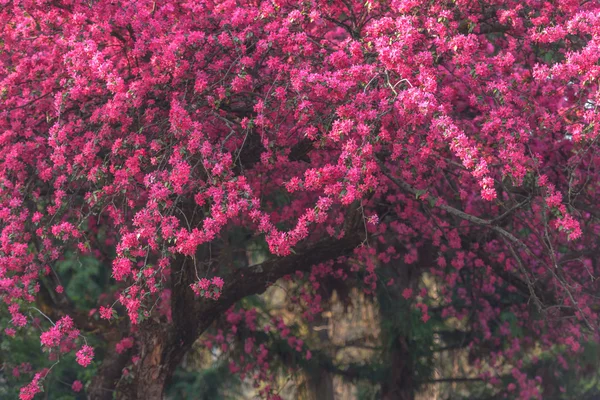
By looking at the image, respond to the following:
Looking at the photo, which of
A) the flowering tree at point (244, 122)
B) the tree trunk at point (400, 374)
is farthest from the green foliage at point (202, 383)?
the flowering tree at point (244, 122)

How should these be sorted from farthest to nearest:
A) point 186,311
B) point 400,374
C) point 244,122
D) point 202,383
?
point 202,383 < point 400,374 < point 186,311 < point 244,122

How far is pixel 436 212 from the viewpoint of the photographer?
30.9 feet

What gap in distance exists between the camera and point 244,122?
5.72m

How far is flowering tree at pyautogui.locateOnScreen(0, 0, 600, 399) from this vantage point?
514cm

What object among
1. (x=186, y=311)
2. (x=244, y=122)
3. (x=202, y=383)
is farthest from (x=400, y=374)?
(x=244, y=122)

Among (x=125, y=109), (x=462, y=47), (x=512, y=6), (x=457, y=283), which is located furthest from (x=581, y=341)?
(x=125, y=109)

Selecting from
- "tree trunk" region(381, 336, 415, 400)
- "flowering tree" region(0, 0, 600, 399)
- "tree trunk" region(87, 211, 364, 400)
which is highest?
"flowering tree" region(0, 0, 600, 399)

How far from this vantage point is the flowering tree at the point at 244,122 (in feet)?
16.9

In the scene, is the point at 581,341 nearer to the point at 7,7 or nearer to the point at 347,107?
the point at 347,107

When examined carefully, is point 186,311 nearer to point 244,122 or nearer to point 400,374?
point 244,122

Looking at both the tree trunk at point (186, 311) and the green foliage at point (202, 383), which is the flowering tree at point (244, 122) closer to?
the tree trunk at point (186, 311)

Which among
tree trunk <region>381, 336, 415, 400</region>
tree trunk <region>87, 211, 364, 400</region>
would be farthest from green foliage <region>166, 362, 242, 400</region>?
tree trunk <region>87, 211, 364, 400</region>

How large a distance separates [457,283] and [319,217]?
6903 mm

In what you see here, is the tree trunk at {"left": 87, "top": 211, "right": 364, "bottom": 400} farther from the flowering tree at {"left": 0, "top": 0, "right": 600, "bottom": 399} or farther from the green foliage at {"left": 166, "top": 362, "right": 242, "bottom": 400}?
the green foliage at {"left": 166, "top": 362, "right": 242, "bottom": 400}
